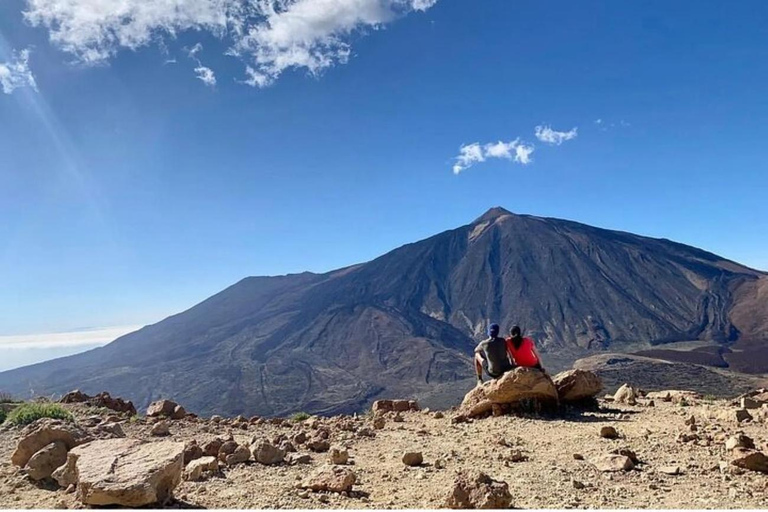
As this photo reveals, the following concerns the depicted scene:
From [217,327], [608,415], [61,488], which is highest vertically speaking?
[217,327]

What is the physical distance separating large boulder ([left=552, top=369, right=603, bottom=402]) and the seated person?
93cm

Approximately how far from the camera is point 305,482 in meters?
5.16

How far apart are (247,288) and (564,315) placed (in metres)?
105

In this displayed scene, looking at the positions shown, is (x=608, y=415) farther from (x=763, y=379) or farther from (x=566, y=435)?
(x=763, y=379)

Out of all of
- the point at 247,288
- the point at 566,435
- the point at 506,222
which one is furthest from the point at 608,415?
the point at 247,288

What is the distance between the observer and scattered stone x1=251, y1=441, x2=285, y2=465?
6.22 metres

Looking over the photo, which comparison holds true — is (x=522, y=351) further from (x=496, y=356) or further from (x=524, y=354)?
(x=496, y=356)

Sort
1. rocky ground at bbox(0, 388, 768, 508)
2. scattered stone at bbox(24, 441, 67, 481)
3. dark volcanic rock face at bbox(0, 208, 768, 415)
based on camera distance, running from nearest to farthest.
→ rocky ground at bbox(0, 388, 768, 508), scattered stone at bbox(24, 441, 67, 481), dark volcanic rock face at bbox(0, 208, 768, 415)

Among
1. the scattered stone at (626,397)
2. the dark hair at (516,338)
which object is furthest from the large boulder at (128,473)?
the scattered stone at (626,397)

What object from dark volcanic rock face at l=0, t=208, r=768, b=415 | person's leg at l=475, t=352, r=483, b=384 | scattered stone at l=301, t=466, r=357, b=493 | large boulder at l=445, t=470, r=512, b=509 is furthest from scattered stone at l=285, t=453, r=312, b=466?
dark volcanic rock face at l=0, t=208, r=768, b=415

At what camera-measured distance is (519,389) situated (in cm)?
930

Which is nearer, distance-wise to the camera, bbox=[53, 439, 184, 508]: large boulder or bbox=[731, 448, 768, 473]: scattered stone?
bbox=[53, 439, 184, 508]: large boulder

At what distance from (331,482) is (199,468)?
144 cm

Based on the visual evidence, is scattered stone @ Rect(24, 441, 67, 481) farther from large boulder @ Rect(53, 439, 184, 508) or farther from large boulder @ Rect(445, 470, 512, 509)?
large boulder @ Rect(445, 470, 512, 509)
